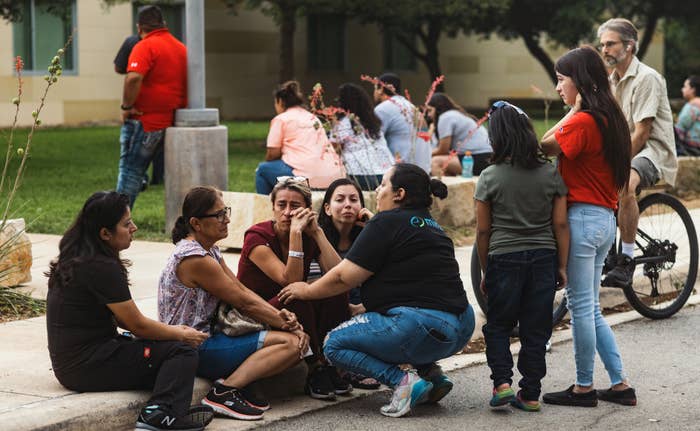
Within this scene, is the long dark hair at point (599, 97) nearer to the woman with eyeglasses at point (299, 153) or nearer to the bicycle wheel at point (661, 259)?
the bicycle wheel at point (661, 259)

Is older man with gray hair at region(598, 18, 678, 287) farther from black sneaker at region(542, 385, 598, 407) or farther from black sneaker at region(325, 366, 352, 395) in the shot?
black sneaker at region(325, 366, 352, 395)

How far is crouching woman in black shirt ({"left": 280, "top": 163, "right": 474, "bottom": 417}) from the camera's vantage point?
225 inches

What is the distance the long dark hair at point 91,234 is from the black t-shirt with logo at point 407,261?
1.13 m

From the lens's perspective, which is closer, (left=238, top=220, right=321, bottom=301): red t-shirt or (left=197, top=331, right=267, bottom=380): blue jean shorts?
(left=197, top=331, right=267, bottom=380): blue jean shorts

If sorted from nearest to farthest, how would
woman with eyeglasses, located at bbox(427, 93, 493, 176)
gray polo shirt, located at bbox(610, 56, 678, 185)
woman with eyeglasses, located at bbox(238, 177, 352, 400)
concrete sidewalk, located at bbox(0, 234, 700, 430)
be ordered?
1. concrete sidewalk, located at bbox(0, 234, 700, 430)
2. woman with eyeglasses, located at bbox(238, 177, 352, 400)
3. gray polo shirt, located at bbox(610, 56, 678, 185)
4. woman with eyeglasses, located at bbox(427, 93, 493, 176)

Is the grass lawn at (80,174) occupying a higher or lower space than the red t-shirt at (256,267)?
lower

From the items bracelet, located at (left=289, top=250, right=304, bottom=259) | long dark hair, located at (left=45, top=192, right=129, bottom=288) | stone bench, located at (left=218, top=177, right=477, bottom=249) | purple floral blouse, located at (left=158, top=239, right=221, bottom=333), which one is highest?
long dark hair, located at (left=45, top=192, right=129, bottom=288)

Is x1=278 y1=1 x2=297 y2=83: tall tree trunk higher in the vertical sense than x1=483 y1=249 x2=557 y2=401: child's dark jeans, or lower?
higher

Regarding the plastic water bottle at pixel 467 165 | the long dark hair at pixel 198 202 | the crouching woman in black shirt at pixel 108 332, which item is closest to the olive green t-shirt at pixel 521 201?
the long dark hair at pixel 198 202

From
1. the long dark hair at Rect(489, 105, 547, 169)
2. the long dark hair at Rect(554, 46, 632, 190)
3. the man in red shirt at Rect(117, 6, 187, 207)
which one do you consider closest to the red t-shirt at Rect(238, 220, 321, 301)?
the long dark hair at Rect(489, 105, 547, 169)

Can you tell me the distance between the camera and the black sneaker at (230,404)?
18.4ft

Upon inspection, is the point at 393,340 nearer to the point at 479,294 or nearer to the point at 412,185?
the point at 412,185

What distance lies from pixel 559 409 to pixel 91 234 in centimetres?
240

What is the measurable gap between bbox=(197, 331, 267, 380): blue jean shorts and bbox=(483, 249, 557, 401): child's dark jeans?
1.13 metres
